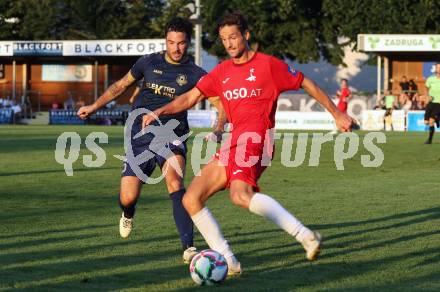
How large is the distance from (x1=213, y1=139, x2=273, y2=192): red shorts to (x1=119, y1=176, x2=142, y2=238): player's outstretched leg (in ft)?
6.73

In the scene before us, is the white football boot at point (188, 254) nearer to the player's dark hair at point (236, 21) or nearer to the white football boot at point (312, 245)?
the white football boot at point (312, 245)

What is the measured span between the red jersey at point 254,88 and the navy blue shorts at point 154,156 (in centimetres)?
160

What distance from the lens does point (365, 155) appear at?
85.5ft

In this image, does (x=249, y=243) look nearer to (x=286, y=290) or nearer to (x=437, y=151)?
(x=286, y=290)

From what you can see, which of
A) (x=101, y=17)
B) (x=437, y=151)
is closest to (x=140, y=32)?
(x=101, y=17)

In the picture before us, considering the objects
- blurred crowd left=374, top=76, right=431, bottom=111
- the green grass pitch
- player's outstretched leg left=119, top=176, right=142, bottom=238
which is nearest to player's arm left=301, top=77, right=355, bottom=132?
the green grass pitch

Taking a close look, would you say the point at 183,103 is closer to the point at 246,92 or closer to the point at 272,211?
the point at 246,92

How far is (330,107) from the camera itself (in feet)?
28.1

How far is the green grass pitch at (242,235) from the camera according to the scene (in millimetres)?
8391

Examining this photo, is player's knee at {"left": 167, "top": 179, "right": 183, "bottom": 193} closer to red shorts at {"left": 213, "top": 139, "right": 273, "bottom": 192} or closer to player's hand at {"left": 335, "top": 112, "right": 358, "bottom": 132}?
red shorts at {"left": 213, "top": 139, "right": 273, "bottom": 192}

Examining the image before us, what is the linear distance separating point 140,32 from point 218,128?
220ft

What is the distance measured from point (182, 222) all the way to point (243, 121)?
5.07 ft

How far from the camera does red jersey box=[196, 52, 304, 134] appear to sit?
858 centimetres

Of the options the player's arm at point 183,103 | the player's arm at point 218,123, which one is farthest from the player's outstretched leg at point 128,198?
the player's arm at point 183,103
